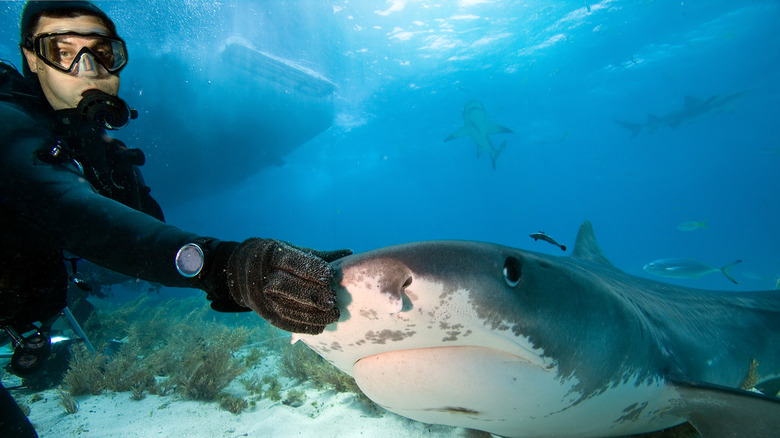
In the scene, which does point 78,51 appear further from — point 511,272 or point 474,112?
point 474,112

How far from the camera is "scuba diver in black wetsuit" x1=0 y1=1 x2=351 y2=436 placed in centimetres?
112

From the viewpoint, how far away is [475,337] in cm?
142

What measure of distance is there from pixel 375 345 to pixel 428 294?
1.19 feet

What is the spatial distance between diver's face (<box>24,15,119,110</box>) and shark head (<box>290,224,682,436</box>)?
2.46 metres

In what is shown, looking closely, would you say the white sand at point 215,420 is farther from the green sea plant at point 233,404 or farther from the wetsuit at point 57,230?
the wetsuit at point 57,230

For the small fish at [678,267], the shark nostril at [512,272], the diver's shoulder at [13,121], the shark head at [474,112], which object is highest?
the shark head at [474,112]

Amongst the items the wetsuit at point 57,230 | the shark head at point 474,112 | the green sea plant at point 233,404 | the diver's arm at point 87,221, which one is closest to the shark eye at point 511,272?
the wetsuit at point 57,230

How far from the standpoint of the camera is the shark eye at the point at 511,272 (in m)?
1.51

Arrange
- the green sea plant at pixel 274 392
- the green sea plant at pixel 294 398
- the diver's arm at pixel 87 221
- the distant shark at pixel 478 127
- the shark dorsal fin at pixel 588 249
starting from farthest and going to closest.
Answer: the distant shark at pixel 478 127 < the shark dorsal fin at pixel 588 249 < the green sea plant at pixel 274 392 < the green sea plant at pixel 294 398 < the diver's arm at pixel 87 221

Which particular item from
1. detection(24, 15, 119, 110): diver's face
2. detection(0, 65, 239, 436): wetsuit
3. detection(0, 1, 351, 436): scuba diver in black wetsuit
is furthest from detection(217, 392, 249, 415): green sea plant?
detection(24, 15, 119, 110): diver's face

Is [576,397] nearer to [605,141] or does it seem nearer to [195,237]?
[195,237]

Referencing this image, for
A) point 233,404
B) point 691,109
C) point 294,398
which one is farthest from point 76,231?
point 691,109

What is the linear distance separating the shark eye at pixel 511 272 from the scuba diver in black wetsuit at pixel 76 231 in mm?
826

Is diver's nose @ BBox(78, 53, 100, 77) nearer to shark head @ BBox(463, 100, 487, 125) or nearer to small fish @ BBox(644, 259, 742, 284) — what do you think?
small fish @ BBox(644, 259, 742, 284)
